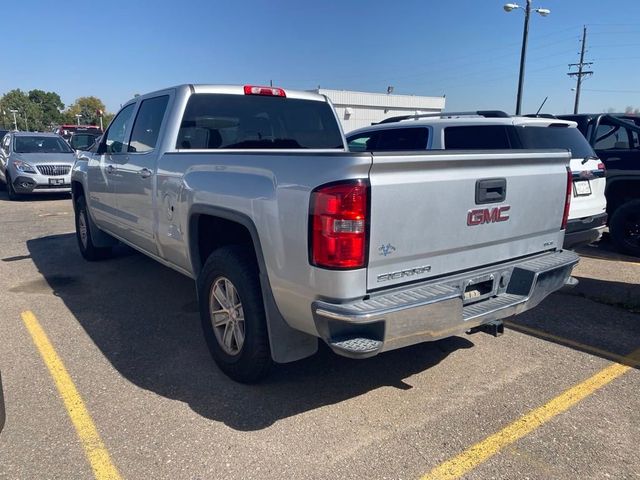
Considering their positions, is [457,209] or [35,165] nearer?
[457,209]

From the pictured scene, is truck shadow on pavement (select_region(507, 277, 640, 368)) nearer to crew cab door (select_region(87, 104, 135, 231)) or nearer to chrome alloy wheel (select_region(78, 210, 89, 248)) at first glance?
crew cab door (select_region(87, 104, 135, 231))

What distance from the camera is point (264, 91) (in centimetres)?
465

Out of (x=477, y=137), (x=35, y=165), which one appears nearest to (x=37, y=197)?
(x=35, y=165)

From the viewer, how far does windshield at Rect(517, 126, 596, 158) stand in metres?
5.72

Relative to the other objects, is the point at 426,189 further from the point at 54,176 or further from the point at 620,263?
the point at 54,176

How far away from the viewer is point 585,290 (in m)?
5.61

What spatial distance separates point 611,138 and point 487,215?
5.84 metres

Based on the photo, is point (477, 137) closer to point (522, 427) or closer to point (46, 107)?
point (522, 427)

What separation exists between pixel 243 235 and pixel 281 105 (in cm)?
174

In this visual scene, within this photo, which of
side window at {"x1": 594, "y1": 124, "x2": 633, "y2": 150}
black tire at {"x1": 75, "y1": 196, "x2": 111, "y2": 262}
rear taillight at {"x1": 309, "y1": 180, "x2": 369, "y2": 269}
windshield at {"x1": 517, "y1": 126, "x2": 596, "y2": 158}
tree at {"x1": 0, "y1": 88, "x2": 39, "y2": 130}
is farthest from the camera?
tree at {"x1": 0, "y1": 88, "x2": 39, "y2": 130}

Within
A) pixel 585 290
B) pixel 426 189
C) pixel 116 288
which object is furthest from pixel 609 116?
pixel 116 288

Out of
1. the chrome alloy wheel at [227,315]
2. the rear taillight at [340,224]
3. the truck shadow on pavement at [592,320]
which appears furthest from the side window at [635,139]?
the chrome alloy wheel at [227,315]

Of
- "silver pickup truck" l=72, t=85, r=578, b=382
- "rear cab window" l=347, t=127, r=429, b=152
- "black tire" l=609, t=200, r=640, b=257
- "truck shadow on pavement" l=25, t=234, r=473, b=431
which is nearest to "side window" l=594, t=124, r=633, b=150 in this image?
"black tire" l=609, t=200, r=640, b=257

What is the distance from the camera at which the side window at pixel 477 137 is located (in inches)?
227
